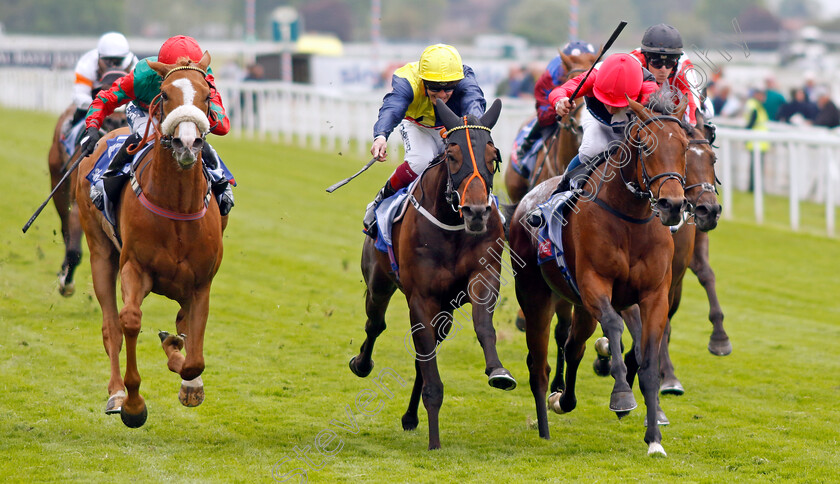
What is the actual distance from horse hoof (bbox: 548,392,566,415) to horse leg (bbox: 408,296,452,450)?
1.07 metres

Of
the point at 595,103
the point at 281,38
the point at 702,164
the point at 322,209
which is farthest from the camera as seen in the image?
Result: the point at 281,38

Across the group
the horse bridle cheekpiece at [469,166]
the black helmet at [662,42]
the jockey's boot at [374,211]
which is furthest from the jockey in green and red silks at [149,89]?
the black helmet at [662,42]

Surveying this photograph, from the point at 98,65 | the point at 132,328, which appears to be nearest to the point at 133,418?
the point at 132,328

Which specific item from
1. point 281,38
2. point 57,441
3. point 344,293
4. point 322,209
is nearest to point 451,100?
point 57,441

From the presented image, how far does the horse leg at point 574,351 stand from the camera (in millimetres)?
6645

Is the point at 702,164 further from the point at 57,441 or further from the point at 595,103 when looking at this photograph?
the point at 57,441

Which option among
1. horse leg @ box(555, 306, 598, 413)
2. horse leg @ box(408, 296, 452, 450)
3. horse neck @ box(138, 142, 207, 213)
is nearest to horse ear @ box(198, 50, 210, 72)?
horse neck @ box(138, 142, 207, 213)

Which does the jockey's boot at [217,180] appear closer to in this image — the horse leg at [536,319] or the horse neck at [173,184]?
the horse neck at [173,184]

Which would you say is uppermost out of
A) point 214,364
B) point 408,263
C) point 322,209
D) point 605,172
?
point 605,172

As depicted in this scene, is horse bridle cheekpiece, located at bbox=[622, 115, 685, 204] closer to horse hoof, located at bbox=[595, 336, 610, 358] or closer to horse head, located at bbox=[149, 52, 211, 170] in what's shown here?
horse hoof, located at bbox=[595, 336, 610, 358]

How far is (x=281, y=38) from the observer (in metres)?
27.9

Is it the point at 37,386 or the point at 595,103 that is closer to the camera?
the point at 595,103

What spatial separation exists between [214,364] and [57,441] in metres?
2.04

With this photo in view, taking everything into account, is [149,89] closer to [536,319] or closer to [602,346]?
[536,319]
